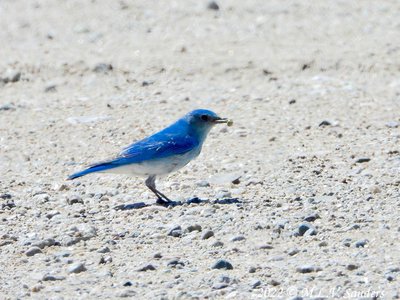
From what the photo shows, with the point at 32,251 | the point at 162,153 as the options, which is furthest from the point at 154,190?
the point at 32,251

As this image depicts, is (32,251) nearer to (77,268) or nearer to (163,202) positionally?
(77,268)

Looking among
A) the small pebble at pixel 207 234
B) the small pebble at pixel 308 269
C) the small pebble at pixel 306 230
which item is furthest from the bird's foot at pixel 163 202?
the small pebble at pixel 308 269

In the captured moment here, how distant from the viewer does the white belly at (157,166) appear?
9125 mm

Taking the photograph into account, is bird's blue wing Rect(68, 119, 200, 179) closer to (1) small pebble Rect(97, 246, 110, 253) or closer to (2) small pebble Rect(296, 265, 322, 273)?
(1) small pebble Rect(97, 246, 110, 253)

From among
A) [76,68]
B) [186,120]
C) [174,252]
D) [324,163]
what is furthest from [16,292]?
[76,68]

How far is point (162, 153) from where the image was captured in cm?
919

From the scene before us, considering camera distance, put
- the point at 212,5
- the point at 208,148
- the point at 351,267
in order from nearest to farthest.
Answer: the point at 351,267 < the point at 208,148 < the point at 212,5

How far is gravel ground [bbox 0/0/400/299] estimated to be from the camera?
7387 mm

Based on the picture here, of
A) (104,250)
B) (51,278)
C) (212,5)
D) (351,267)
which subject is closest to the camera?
(351,267)

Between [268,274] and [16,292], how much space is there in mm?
1415

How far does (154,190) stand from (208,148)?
1.74m

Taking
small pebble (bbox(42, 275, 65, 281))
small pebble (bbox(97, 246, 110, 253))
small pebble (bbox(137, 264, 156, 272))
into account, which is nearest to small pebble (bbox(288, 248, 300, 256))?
small pebble (bbox(137, 264, 156, 272))

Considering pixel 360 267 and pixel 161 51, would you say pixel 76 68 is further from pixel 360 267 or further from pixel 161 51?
pixel 360 267

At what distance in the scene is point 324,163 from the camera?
10047mm
